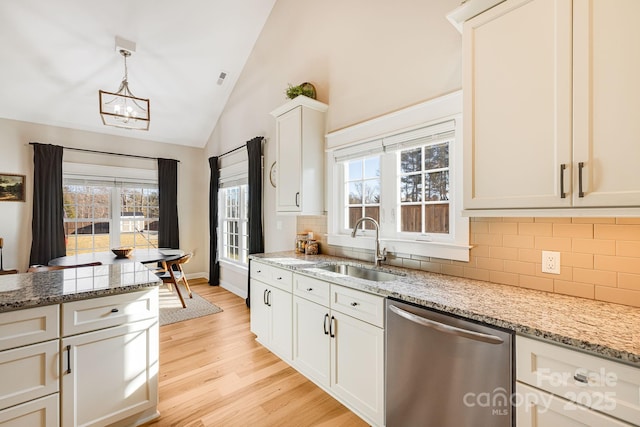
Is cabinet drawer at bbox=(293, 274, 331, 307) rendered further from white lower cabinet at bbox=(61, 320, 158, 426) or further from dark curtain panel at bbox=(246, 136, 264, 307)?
dark curtain panel at bbox=(246, 136, 264, 307)

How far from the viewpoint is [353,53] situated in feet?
8.91

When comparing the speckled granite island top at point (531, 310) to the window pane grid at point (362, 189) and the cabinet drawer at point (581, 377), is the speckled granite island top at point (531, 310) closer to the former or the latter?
the cabinet drawer at point (581, 377)

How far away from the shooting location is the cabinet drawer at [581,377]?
91cm

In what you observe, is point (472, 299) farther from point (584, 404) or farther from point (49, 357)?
point (49, 357)

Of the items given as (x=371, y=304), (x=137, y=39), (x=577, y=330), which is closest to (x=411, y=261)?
(x=371, y=304)

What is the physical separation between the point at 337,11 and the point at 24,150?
15.8 feet

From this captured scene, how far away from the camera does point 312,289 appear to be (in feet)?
7.06

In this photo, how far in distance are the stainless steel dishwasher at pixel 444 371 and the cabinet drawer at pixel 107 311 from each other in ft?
4.80

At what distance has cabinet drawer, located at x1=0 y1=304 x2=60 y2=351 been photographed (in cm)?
134

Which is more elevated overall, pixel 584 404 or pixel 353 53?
pixel 353 53

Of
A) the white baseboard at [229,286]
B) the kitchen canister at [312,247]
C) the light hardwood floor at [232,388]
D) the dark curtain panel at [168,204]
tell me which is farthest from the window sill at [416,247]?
the dark curtain panel at [168,204]

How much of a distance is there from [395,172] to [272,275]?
1427 mm

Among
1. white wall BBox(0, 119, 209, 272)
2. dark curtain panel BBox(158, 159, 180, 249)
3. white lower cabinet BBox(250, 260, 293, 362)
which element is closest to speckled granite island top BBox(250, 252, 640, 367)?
white lower cabinet BBox(250, 260, 293, 362)

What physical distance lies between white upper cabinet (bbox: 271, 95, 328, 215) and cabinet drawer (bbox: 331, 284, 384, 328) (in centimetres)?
115
